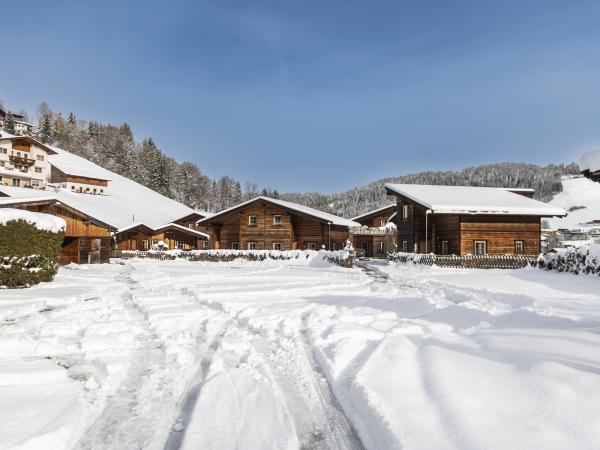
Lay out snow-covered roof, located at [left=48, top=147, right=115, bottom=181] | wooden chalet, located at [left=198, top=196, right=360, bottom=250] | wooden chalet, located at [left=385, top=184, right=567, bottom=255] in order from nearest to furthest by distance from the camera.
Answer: wooden chalet, located at [left=385, top=184, right=567, bottom=255] → wooden chalet, located at [left=198, top=196, right=360, bottom=250] → snow-covered roof, located at [left=48, top=147, right=115, bottom=181]

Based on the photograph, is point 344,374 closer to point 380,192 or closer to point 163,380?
point 163,380

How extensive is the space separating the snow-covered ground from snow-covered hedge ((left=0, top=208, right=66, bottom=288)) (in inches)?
231

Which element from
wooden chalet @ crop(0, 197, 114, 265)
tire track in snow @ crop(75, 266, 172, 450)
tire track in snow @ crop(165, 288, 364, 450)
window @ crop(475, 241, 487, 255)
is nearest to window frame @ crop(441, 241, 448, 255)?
window @ crop(475, 241, 487, 255)

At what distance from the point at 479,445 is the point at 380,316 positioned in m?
5.76

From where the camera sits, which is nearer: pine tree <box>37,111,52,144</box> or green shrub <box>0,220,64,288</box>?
green shrub <box>0,220,64,288</box>

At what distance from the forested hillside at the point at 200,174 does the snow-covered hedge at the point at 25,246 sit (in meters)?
98.9

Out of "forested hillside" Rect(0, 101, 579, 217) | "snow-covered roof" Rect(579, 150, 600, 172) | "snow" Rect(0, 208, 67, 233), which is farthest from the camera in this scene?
"forested hillside" Rect(0, 101, 579, 217)

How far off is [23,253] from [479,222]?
97.5ft

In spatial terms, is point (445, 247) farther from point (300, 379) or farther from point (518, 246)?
point (300, 379)

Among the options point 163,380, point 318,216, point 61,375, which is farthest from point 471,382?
point 318,216

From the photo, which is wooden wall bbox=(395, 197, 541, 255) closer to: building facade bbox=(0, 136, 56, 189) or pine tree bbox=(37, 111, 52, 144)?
building facade bbox=(0, 136, 56, 189)

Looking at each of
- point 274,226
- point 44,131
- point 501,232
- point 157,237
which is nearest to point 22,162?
point 157,237

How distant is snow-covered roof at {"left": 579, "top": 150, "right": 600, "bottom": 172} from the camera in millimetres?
7159

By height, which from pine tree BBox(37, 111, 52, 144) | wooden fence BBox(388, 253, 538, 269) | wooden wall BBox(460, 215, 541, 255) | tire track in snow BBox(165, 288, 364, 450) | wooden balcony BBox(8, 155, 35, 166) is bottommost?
tire track in snow BBox(165, 288, 364, 450)
